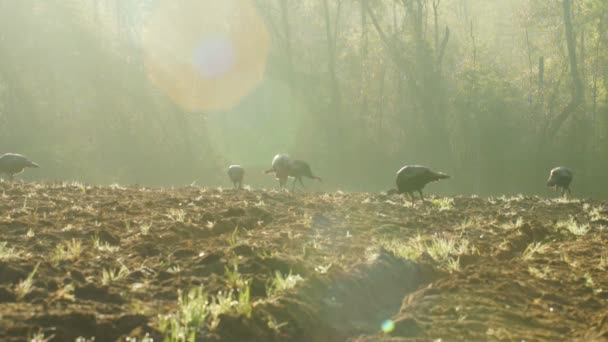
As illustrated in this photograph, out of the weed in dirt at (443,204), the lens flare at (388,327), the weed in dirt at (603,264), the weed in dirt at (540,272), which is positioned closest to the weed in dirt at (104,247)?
the lens flare at (388,327)

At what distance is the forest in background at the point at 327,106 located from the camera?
3331 cm

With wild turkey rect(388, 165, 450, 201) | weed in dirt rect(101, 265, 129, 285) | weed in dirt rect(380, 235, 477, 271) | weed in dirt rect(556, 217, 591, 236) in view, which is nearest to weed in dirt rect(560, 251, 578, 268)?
weed in dirt rect(380, 235, 477, 271)

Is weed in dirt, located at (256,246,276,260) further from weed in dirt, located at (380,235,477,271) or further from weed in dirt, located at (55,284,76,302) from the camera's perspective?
weed in dirt, located at (55,284,76,302)

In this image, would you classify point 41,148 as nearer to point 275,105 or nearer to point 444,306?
point 275,105

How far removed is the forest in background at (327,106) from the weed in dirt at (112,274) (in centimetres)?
2733

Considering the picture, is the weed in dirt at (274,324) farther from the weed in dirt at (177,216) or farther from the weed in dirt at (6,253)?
the weed in dirt at (177,216)

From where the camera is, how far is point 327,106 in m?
→ 37.5

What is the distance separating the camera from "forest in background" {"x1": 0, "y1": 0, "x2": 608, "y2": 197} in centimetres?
3331

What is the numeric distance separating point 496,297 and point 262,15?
35.2 metres

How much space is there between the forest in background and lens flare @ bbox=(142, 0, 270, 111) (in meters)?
0.74

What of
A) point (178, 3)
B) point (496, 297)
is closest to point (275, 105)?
point (178, 3)

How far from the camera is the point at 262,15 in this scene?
38094 millimetres

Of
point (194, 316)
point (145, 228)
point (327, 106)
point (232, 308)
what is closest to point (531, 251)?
point (232, 308)

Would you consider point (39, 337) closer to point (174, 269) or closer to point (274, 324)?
point (274, 324)
